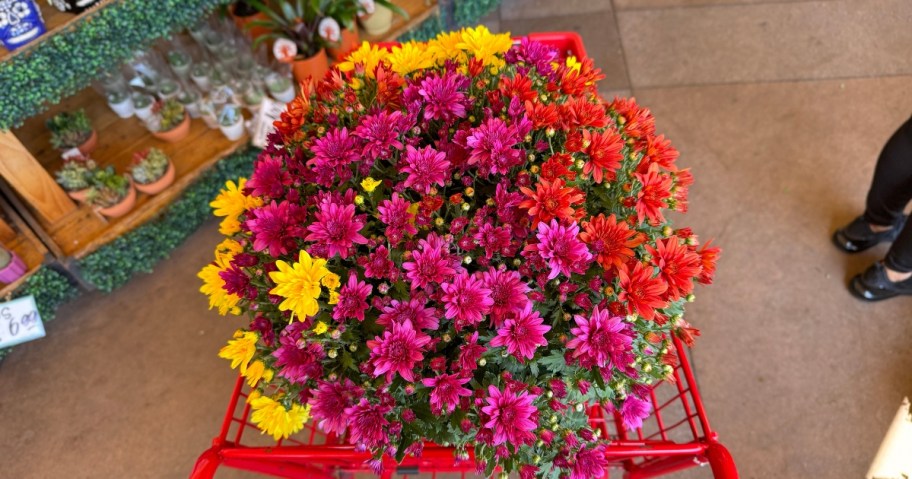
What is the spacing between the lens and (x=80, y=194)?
1.78 meters

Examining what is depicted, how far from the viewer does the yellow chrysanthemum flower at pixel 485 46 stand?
1.04m

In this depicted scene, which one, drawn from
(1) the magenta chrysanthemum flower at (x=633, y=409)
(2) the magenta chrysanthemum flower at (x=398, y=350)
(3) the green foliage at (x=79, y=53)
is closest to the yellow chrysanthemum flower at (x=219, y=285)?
(2) the magenta chrysanthemum flower at (x=398, y=350)

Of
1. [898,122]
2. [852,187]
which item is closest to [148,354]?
[852,187]

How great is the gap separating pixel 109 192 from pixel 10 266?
339 millimetres

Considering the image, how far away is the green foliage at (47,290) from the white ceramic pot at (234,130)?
686 mm

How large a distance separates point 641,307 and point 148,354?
1770mm

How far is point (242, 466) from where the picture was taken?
102cm

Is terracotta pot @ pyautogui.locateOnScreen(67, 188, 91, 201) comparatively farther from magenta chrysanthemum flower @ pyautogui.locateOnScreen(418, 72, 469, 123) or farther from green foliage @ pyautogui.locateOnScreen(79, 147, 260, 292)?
magenta chrysanthemum flower @ pyautogui.locateOnScreen(418, 72, 469, 123)

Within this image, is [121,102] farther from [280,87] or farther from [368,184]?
[368,184]

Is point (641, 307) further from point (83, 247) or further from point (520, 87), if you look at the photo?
point (83, 247)

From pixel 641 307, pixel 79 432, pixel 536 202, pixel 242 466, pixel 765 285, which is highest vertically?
pixel 536 202

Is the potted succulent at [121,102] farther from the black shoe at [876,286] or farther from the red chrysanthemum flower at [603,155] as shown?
the black shoe at [876,286]

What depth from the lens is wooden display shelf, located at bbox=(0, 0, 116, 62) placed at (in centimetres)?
137

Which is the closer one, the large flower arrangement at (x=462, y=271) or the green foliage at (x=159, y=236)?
the large flower arrangement at (x=462, y=271)
